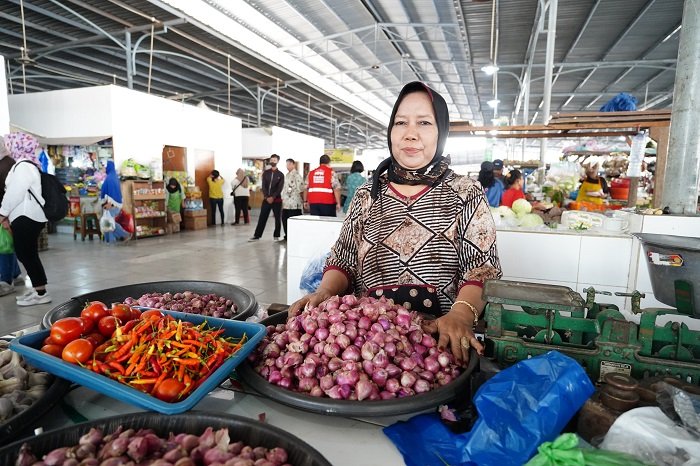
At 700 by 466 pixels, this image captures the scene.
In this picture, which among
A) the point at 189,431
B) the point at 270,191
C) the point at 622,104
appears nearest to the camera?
the point at 189,431

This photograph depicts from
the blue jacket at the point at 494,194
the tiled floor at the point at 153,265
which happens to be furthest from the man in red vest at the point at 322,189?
the blue jacket at the point at 494,194

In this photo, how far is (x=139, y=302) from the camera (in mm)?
1923

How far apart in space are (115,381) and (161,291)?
1.22 metres

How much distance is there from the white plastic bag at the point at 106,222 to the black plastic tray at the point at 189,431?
8743mm

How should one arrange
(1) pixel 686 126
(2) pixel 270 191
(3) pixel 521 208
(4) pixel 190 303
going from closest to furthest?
(4) pixel 190 303, (1) pixel 686 126, (3) pixel 521 208, (2) pixel 270 191

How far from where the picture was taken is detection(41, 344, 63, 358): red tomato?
3.86ft

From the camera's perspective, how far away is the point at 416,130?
1.72 meters

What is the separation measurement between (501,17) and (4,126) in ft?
30.2

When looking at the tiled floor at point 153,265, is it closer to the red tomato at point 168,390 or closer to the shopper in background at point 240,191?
the shopper in background at point 240,191

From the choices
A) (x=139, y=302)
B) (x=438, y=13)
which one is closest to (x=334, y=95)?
(x=438, y=13)

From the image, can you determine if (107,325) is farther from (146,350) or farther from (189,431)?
(189,431)

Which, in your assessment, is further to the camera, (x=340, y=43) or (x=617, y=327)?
(x=340, y=43)

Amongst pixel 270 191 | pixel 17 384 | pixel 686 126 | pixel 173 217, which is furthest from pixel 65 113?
pixel 686 126

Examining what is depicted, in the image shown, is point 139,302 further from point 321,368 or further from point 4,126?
point 4,126
